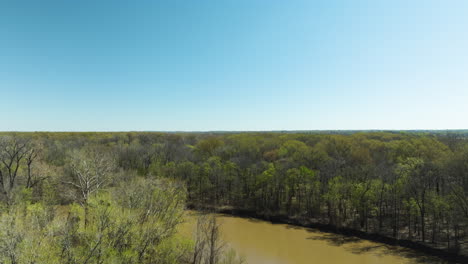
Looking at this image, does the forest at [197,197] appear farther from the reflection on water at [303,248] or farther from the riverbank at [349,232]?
the reflection on water at [303,248]

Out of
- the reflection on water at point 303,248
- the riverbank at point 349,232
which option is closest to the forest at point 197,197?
the riverbank at point 349,232

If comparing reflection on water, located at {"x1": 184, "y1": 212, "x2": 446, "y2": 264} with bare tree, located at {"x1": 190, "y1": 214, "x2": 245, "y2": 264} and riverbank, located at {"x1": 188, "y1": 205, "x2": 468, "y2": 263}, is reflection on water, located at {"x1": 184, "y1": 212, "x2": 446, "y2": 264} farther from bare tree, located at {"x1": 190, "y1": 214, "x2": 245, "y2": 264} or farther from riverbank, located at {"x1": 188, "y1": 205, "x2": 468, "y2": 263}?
bare tree, located at {"x1": 190, "y1": 214, "x2": 245, "y2": 264}

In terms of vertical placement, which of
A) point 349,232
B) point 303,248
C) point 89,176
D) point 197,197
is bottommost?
point 303,248

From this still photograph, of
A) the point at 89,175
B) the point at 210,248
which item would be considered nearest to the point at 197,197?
the point at 89,175

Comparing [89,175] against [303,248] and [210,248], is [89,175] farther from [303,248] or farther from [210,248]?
[303,248]

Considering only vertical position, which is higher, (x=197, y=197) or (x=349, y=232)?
(x=197, y=197)

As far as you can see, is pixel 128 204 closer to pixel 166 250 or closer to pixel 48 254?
pixel 166 250

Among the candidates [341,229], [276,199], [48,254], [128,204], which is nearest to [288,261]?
[341,229]

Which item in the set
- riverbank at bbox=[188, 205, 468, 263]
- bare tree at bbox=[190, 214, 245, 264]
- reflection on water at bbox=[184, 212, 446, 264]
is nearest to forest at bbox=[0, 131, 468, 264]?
bare tree at bbox=[190, 214, 245, 264]
